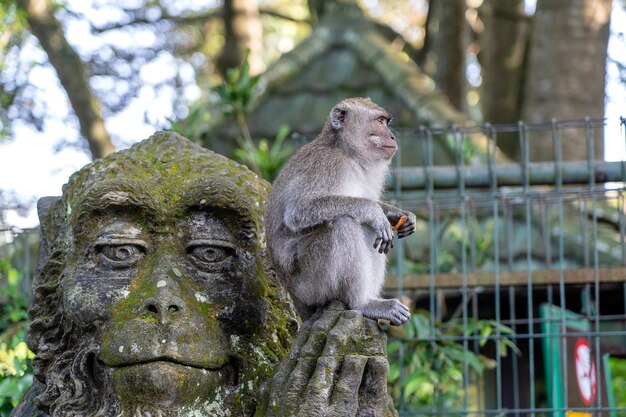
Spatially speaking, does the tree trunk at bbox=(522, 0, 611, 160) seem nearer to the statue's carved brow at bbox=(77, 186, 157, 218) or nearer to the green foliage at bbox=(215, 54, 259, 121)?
the green foliage at bbox=(215, 54, 259, 121)

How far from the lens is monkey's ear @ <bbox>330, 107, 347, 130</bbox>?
6062mm

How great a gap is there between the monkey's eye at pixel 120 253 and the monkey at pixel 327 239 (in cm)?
70

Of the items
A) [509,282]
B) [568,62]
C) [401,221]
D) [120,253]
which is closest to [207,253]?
[120,253]

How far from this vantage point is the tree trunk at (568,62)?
12.5m

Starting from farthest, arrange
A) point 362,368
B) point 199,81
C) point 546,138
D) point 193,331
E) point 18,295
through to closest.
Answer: point 199,81 < point 546,138 < point 18,295 < point 193,331 < point 362,368

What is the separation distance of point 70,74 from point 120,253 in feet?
27.6

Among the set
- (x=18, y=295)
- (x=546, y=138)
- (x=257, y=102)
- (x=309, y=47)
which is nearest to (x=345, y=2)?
(x=309, y=47)

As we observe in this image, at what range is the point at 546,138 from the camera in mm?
12625

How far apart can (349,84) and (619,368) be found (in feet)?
22.1

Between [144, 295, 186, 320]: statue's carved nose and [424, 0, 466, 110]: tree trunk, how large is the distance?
11076 millimetres

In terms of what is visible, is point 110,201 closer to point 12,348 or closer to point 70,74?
point 12,348

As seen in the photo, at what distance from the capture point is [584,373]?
8.20 meters

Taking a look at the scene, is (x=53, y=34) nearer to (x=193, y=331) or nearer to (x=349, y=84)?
(x=349, y=84)

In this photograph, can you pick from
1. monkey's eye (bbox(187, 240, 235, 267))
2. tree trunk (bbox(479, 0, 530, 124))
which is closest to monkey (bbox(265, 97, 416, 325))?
monkey's eye (bbox(187, 240, 235, 267))
